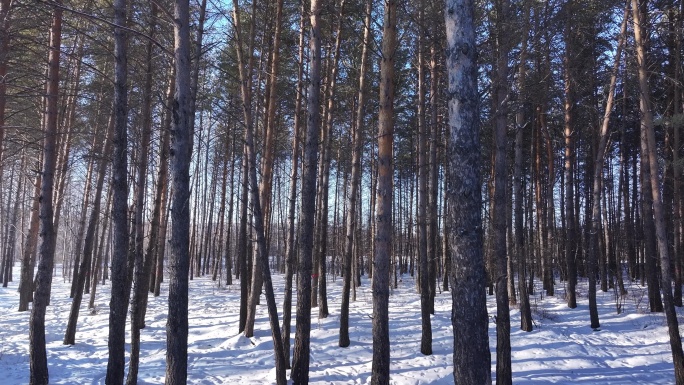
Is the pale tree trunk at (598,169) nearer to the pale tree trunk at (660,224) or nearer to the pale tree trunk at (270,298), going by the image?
the pale tree trunk at (660,224)

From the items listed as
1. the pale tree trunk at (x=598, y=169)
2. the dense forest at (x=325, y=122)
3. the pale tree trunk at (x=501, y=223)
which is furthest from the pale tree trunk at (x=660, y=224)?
the pale tree trunk at (x=501, y=223)

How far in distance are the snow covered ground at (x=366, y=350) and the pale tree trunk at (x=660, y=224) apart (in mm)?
838

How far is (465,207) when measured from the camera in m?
4.17

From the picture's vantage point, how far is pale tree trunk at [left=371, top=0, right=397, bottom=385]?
7086 mm

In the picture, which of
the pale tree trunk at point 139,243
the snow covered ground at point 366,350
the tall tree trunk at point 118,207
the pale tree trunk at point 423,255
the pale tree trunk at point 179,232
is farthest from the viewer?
the pale tree trunk at point 423,255

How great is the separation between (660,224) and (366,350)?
666 centimetres

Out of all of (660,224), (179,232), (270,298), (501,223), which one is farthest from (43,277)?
(660,224)

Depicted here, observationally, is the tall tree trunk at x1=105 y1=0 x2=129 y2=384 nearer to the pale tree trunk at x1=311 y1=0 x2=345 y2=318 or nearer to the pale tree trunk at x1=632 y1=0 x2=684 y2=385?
the pale tree trunk at x1=311 y1=0 x2=345 y2=318

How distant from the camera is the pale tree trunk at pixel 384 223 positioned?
23.2 ft

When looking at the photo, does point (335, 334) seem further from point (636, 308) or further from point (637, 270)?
point (637, 270)

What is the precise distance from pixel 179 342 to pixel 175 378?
0.42 metres

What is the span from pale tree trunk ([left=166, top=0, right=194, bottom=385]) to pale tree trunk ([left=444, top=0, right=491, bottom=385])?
3.29 m

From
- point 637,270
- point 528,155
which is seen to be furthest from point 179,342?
point 637,270

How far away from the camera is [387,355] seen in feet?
23.3
